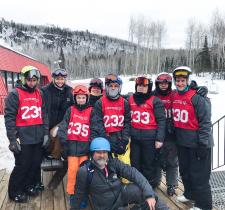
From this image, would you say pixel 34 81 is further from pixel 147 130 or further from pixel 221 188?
pixel 221 188

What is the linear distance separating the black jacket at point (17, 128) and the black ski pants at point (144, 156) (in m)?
1.28

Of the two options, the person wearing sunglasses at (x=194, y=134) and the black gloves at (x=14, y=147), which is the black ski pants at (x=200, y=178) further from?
the black gloves at (x=14, y=147)

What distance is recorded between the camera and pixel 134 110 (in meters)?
4.43

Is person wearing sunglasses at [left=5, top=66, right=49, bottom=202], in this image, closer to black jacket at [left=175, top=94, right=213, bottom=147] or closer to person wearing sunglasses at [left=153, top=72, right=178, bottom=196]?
person wearing sunglasses at [left=153, top=72, right=178, bottom=196]

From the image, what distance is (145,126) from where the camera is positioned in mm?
4406

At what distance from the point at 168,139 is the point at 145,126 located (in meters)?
0.42

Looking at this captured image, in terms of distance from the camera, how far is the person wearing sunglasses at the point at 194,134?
3910 mm

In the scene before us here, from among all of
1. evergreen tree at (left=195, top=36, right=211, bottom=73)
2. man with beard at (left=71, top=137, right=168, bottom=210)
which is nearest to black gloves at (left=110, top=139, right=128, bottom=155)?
man with beard at (left=71, top=137, right=168, bottom=210)

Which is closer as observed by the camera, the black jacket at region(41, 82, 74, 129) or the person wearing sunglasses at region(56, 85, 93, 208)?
the person wearing sunglasses at region(56, 85, 93, 208)

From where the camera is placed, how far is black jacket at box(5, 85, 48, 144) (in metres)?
4.07

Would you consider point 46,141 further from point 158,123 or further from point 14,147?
point 158,123

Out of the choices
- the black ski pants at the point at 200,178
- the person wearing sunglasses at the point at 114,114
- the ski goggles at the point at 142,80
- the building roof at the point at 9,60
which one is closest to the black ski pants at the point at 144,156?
the person wearing sunglasses at the point at 114,114

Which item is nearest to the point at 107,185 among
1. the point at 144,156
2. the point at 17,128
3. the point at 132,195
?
the point at 132,195

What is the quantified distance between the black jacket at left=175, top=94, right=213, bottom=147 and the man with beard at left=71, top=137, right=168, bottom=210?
0.85 meters
